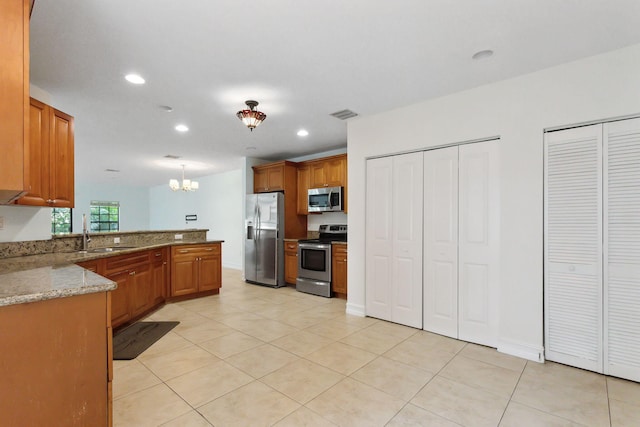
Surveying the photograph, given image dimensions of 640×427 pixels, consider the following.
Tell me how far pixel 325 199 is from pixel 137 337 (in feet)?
11.1

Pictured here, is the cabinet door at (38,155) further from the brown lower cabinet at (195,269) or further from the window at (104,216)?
the window at (104,216)

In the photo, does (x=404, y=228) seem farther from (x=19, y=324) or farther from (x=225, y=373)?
(x=19, y=324)

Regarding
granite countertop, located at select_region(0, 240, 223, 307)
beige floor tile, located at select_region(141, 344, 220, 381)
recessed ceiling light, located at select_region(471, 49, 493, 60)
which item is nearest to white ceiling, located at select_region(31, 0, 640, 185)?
recessed ceiling light, located at select_region(471, 49, 493, 60)

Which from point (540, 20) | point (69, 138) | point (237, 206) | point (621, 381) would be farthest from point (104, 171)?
point (621, 381)

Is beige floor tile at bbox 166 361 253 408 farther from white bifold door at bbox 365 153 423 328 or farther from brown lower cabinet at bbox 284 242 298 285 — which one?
brown lower cabinet at bbox 284 242 298 285

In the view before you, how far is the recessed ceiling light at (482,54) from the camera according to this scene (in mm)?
2465

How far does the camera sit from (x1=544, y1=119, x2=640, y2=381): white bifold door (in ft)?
7.89

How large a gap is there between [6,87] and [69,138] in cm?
178

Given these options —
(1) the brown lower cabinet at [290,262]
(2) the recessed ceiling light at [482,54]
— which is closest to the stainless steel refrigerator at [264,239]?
(1) the brown lower cabinet at [290,262]

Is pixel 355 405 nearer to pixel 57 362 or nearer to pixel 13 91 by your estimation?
pixel 57 362

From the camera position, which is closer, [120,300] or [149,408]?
[149,408]

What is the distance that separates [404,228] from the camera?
12.0 ft

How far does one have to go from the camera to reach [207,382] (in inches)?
93.5

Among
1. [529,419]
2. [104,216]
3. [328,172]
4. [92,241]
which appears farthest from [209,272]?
[104,216]
